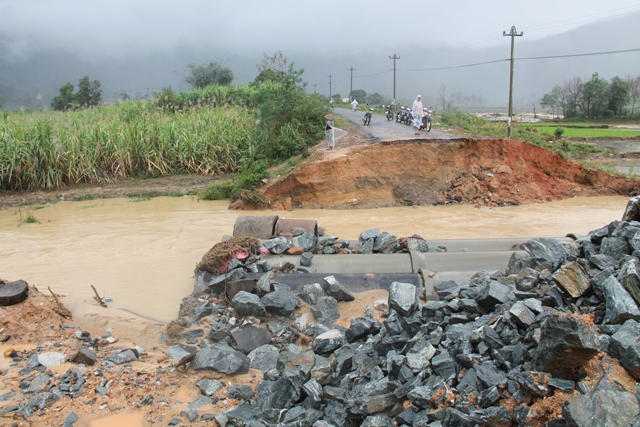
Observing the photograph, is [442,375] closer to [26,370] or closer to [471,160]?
[26,370]

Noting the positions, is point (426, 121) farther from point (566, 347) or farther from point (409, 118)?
point (566, 347)

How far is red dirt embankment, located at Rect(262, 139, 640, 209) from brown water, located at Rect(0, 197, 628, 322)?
0.49m

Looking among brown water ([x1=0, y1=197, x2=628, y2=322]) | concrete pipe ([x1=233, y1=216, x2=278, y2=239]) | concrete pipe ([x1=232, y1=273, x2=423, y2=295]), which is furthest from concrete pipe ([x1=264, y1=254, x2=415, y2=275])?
brown water ([x1=0, y1=197, x2=628, y2=322])

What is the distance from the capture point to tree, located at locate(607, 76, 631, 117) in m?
41.9

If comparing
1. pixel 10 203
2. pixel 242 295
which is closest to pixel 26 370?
pixel 242 295

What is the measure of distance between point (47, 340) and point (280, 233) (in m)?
3.40

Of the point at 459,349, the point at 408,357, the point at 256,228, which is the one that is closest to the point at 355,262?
the point at 256,228

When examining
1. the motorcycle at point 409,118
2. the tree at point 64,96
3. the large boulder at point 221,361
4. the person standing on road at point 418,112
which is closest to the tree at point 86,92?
the tree at point 64,96

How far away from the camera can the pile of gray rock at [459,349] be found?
9.51 ft

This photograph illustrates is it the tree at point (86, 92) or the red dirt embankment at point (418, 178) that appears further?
the tree at point (86, 92)

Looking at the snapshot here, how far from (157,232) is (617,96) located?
43486mm

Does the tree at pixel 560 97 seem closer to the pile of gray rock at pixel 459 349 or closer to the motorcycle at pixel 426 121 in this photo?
the motorcycle at pixel 426 121

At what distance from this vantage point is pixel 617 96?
4241 cm

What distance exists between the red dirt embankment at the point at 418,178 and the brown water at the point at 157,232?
488mm
